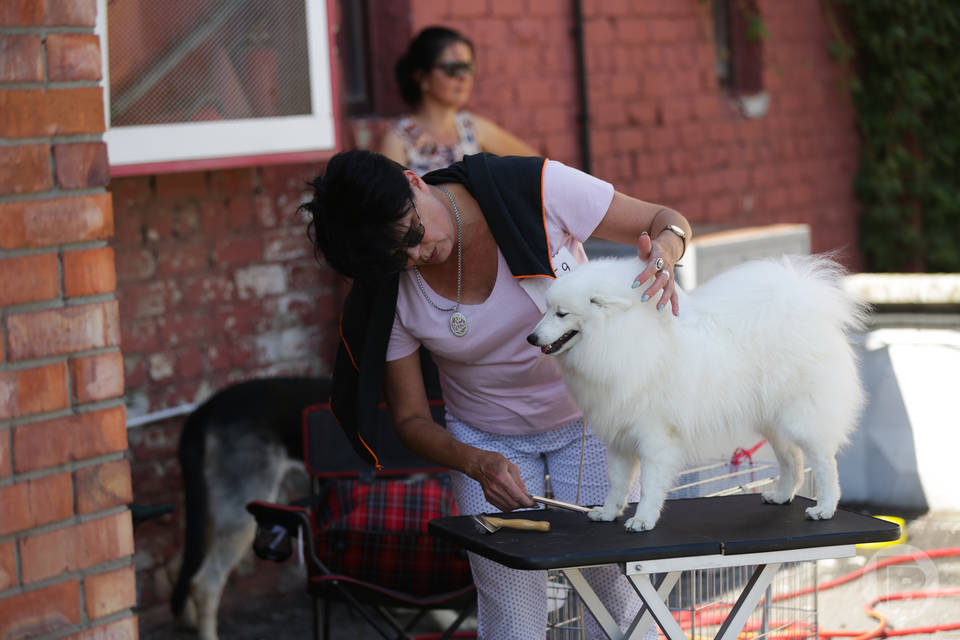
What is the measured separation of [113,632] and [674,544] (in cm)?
120

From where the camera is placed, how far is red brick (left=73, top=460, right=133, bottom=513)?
2.26m

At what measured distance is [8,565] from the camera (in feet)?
7.04

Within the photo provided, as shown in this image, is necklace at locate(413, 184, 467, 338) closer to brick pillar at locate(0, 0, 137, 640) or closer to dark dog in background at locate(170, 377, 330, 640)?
brick pillar at locate(0, 0, 137, 640)

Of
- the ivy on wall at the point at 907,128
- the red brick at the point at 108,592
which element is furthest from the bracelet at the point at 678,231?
the ivy on wall at the point at 907,128

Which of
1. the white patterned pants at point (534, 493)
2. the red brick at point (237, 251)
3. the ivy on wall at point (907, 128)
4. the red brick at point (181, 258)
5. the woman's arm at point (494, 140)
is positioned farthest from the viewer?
the ivy on wall at point (907, 128)

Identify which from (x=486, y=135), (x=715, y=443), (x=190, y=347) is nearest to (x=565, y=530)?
(x=715, y=443)

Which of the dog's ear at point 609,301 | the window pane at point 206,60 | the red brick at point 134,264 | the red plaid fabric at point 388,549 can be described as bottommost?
the red plaid fabric at point 388,549

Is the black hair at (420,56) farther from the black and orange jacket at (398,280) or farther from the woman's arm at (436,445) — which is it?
the woman's arm at (436,445)

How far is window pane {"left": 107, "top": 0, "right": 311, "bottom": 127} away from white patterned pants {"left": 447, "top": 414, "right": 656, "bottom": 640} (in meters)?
1.83

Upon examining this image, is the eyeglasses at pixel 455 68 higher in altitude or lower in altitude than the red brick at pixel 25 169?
higher

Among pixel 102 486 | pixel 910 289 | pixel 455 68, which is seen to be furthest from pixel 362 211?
pixel 910 289

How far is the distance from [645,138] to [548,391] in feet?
13.3

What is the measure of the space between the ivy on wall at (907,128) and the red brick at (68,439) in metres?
6.71

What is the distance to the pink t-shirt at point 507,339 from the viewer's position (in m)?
2.41
